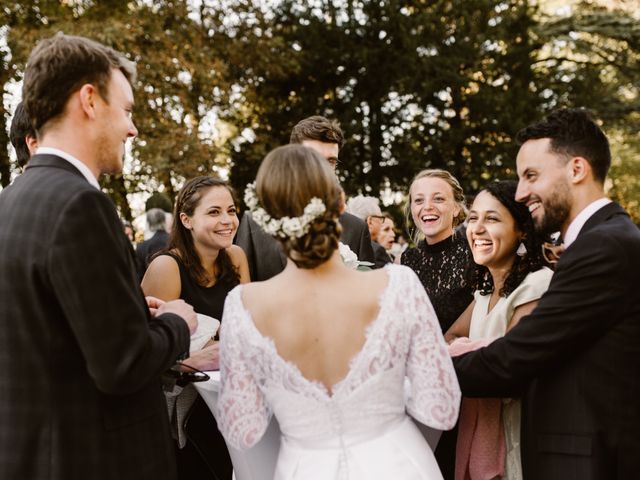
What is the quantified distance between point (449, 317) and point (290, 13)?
51.3 feet

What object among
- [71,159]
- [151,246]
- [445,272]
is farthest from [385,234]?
[71,159]

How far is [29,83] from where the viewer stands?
82.8 inches

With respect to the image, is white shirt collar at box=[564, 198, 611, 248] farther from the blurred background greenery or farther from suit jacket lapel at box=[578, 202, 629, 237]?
the blurred background greenery

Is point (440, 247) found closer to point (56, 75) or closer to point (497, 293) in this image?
point (497, 293)

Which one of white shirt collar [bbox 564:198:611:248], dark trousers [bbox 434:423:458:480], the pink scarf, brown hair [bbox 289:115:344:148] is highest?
brown hair [bbox 289:115:344:148]

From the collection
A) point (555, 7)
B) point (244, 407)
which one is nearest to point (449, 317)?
point (244, 407)

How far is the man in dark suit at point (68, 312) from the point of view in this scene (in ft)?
6.23

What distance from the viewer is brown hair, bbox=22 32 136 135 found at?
6.83 ft

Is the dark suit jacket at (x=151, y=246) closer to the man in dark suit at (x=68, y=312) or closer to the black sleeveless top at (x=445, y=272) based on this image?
the black sleeveless top at (x=445, y=272)

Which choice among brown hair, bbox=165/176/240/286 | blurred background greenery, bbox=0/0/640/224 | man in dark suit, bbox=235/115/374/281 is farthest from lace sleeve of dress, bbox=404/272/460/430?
blurred background greenery, bbox=0/0/640/224

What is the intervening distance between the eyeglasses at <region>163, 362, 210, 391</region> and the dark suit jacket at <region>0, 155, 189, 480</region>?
0.48 metres

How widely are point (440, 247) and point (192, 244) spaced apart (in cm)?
165

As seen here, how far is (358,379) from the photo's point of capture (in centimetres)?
216

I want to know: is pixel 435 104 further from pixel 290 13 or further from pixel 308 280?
pixel 308 280
